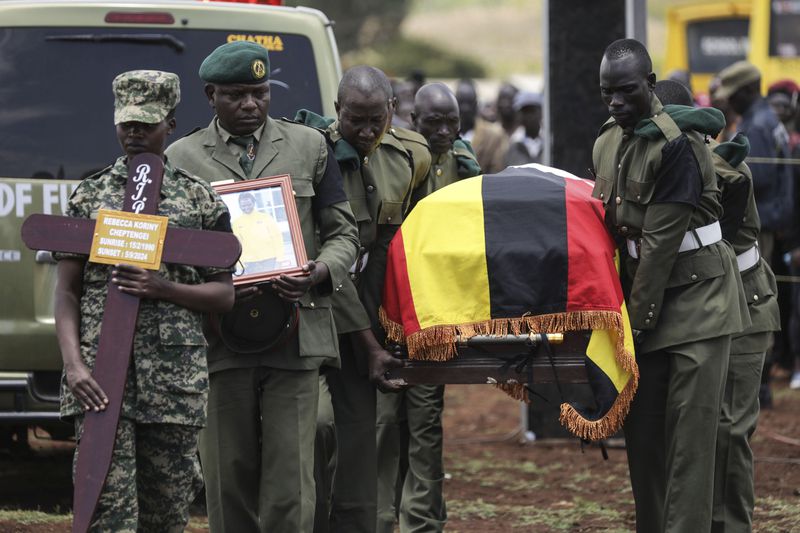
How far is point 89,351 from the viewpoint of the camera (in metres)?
4.85

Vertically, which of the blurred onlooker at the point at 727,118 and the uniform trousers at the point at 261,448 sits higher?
the blurred onlooker at the point at 727,118

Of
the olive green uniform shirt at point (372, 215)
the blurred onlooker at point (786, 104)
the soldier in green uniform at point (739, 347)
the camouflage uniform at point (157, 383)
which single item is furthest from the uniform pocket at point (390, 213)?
the blurred onlooker at point (786, 104)

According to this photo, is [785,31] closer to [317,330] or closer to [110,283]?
[317,330]

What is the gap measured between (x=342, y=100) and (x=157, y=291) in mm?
1594

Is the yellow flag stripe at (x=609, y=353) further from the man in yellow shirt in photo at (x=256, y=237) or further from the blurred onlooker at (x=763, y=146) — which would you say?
the blurred onlooker at (x=763, y=146)

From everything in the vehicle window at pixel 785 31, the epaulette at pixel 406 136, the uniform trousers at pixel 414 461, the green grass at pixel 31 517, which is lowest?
the green grass at pixel 31 517

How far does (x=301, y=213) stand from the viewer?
565 centimetres

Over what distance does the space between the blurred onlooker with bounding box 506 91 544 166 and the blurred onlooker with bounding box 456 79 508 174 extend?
154mm

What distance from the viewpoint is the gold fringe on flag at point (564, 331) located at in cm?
581

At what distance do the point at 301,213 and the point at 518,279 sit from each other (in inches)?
36.0

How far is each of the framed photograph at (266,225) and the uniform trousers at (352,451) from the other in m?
0.84

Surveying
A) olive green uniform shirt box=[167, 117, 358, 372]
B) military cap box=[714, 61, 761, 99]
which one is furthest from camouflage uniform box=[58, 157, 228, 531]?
military cap box=[714, 61, 761, 99]

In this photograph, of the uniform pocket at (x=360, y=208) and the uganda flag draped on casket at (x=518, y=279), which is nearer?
the uganda flag draped on casket at (x=518, y=279)

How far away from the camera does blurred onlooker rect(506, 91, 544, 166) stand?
44.5 feet
